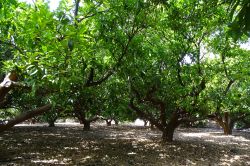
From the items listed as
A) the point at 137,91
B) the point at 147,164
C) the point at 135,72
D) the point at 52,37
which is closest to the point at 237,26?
the point at 52,37

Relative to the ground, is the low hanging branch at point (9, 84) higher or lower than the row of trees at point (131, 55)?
lower

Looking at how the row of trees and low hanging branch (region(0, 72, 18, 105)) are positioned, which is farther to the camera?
low hanging branch (region(0, 72, 18, 105))

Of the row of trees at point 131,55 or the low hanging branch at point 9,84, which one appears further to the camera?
the low hanging branch at point 9,84

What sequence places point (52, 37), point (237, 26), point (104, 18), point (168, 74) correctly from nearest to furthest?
point (237, 26) → point (52, 37) → point (104, 18) → point (168, 74)

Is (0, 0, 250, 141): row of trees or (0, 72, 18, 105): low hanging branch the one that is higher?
(0, 0, 250, 141): row of trees

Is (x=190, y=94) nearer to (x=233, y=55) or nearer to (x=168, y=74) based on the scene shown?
(x=168, y=74)

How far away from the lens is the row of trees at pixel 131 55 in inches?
250

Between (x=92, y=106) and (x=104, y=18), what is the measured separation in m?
6.46

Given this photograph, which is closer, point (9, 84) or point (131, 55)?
point (9, 84)

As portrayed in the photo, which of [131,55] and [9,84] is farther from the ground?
[131,55]

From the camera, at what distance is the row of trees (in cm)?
634

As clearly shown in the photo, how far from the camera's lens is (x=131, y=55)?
399 inches

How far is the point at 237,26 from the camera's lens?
15.0 feet

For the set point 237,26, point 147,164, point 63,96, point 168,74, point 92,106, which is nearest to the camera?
point 237,26
